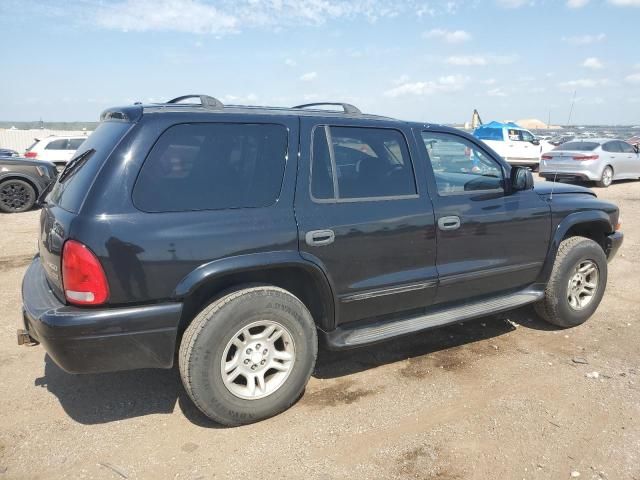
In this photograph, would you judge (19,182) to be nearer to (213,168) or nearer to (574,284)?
(213,168)

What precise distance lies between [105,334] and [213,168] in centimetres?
105

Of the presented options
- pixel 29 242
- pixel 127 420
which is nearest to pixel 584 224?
pixel 127 420

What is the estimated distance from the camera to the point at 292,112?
3332 mm

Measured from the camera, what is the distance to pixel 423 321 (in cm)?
363

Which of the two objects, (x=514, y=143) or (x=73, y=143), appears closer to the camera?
(x=73, y=143)

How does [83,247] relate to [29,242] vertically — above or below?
above

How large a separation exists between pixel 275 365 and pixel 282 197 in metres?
1.01

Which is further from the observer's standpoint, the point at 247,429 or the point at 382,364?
the point at 382,364

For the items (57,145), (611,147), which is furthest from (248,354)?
(611,147)

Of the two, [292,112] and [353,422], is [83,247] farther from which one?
[353,422]

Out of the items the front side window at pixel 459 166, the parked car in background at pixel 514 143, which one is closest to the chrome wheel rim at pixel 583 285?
the front side window at pixel 459 166

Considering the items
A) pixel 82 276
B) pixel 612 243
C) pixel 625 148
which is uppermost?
pixel 625 148

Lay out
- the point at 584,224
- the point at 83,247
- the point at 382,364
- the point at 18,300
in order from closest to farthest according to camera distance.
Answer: the point at 83,247
the point at 382,364
the point at 584,224
the point at 18,300

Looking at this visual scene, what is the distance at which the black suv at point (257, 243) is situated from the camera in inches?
103
